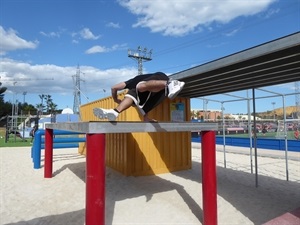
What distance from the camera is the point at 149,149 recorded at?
906 centimetres

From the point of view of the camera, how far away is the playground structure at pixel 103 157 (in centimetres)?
394

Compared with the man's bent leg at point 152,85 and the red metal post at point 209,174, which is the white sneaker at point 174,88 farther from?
the red metal post at point 209,174

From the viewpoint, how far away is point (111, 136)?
973 centimetres

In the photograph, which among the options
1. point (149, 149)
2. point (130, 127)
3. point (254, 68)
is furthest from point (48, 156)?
point (254, 68)

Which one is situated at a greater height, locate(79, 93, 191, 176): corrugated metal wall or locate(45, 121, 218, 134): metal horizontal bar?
locate(45, 121, 218, 134): metal horizontal bar

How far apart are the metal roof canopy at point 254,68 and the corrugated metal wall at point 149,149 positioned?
1.99 meters

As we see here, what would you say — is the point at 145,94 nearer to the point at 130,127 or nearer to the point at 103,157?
the point at 130,127

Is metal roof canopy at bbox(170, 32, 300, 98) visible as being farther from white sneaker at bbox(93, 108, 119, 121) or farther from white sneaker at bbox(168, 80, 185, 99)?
white sneaker at bbox(93, 108, 119, 121)

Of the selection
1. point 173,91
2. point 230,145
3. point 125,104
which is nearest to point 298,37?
point 173,91

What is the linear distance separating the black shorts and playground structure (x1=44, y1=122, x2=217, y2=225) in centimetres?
38

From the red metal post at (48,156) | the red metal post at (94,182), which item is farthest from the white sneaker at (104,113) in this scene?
the red metal post at (48,156)

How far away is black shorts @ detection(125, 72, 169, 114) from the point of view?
14.7 feet

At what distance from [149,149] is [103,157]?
16.8ft

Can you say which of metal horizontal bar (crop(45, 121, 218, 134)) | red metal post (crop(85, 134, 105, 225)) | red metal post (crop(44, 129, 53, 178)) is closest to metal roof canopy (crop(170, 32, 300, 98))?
metal horizontal bar (crop(45, 121, 218, 134))
